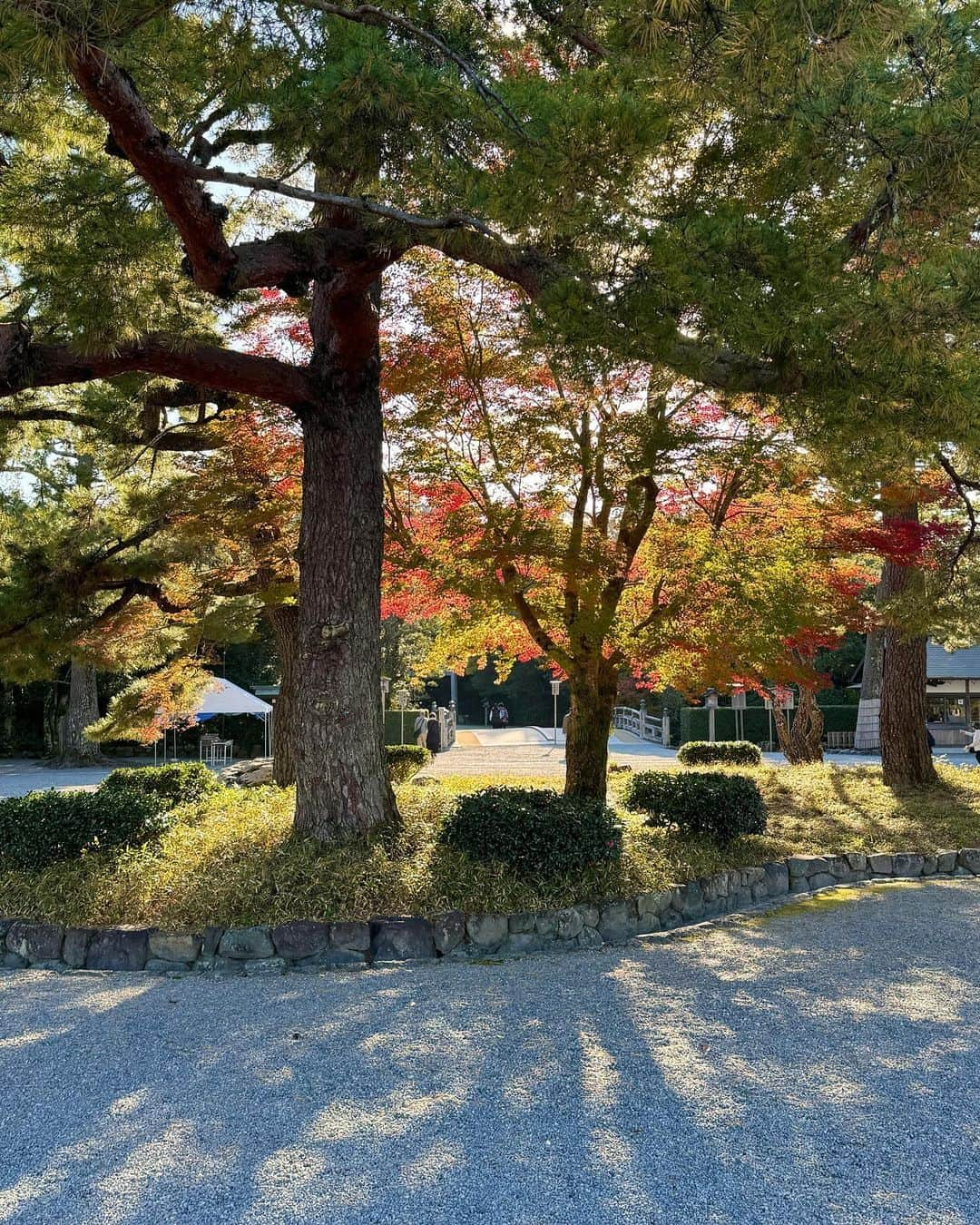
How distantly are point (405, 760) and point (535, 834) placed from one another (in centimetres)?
881

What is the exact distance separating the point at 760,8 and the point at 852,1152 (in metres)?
4.22

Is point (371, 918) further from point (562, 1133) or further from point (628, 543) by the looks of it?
point (628, 543)

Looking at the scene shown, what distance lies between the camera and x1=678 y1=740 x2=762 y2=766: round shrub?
15172mm

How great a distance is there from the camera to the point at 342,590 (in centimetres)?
656

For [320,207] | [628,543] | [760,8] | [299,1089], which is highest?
[320,207]

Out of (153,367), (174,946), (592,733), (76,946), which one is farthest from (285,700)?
(174,946)

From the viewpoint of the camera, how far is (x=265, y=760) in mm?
17938

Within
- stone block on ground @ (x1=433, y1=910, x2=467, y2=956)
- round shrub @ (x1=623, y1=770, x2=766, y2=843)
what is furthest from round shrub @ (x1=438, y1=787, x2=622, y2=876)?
round shrub @ (x1=623, y1=770, x2=766, y2=843)

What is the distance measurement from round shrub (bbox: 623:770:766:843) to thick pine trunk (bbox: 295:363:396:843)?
7.67 ft

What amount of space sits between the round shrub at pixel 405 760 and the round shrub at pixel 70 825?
21.5ft

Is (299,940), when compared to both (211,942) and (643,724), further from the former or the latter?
(643,724)

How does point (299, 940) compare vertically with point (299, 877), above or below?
below

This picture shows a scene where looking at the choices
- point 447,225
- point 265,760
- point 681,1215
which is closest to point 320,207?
point 447,225

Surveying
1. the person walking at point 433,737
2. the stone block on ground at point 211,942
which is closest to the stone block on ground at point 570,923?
the stone block on ground at point 211,942
